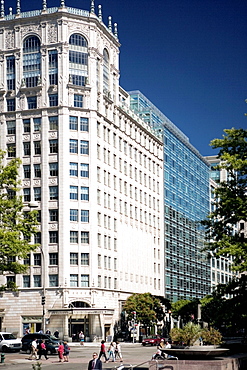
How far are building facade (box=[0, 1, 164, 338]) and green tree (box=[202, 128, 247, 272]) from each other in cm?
5181

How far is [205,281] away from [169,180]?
121 feet

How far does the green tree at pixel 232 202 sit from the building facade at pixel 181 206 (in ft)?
265

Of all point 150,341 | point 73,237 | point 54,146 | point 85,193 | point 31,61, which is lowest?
point 150,341

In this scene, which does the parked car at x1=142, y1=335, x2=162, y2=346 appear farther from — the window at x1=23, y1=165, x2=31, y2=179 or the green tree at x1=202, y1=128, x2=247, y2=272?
the green tree at x1=202, y1=128, x2=247, y2=272

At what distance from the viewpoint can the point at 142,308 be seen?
101 meters

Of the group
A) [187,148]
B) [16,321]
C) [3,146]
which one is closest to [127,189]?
[3,146]

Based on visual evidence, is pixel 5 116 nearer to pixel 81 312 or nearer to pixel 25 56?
pixel 25 56

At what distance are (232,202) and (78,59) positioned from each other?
62589 millimetres

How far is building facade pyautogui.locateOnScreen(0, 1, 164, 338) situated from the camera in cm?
9350

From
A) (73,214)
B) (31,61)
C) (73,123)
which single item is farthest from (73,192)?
(31,61)

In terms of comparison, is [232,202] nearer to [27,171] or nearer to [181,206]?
[27,171]

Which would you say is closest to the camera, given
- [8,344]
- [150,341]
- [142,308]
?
[8,344]

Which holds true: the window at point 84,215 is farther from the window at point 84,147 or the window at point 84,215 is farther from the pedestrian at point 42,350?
the pedestrian at point 42,350

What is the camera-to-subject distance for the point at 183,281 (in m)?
141
